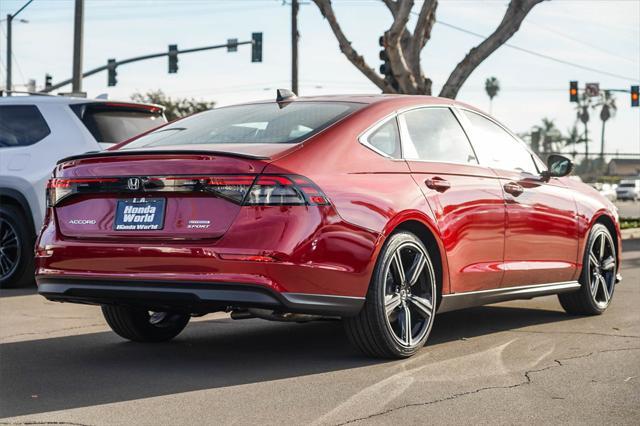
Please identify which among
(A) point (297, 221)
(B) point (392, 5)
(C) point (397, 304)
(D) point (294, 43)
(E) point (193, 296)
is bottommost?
(C) point (397, 304)

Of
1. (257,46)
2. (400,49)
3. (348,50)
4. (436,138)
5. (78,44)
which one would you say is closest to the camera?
(436,138)

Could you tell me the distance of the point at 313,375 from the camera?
19.9ft

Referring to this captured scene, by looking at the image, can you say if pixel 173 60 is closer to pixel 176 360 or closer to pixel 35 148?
pixel 35 148

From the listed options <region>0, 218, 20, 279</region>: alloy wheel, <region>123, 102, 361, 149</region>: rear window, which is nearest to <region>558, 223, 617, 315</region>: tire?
<region>123, 102, 361, 149</region>: rear window

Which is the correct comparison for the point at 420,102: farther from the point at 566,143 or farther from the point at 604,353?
the point at 566,143

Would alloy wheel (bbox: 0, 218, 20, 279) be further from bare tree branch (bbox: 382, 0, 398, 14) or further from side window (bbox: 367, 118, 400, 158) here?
bare tree branch (bbox: 382, 0, 398, 14)

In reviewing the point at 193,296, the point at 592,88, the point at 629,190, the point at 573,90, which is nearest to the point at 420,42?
the point at 193,296

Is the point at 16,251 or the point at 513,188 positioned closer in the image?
the point at 513,188

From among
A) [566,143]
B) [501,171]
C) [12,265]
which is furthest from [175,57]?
[566,143]

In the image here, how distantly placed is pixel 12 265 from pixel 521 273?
19.0 ft

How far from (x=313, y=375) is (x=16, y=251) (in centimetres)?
620

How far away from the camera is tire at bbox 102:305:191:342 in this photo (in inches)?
285

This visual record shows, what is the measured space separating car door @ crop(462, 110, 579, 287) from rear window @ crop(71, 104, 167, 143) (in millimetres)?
4662

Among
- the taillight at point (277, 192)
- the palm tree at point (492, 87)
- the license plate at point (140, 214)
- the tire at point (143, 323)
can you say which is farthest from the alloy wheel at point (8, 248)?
the palm tree at point (492, 87)
